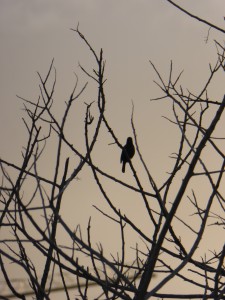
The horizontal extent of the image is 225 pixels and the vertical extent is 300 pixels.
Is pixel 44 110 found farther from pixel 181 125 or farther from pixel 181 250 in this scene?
pixel 181 250

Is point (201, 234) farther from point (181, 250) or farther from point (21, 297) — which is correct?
point (181, 250)

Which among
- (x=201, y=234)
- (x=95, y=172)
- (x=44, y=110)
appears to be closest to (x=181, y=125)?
(x=95, y=172)

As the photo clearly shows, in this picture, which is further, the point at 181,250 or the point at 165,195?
the point at 181,250

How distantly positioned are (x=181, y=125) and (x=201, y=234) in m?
1.77

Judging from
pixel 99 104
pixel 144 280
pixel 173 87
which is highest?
pixel 173 87

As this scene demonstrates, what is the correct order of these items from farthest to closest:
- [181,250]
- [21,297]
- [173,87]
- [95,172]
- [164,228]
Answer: [173,87] → [181,250] → [95,172] → [21,297] → [164,228]

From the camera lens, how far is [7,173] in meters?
4.91

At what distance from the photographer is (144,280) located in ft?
10.4

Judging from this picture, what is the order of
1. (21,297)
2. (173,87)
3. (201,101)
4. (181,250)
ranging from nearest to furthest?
(21,297)
(181,250)
(201,101)
(173,87)

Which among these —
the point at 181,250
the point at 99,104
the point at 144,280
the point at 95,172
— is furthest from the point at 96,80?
the point at 144,280

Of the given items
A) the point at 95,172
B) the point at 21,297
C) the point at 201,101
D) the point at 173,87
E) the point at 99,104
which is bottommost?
the point at 21,297

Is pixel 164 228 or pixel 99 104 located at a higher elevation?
pixel 99 104

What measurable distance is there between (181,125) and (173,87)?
3.44 feet

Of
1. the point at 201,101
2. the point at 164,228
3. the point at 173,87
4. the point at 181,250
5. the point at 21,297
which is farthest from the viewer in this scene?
the point at 173,87
